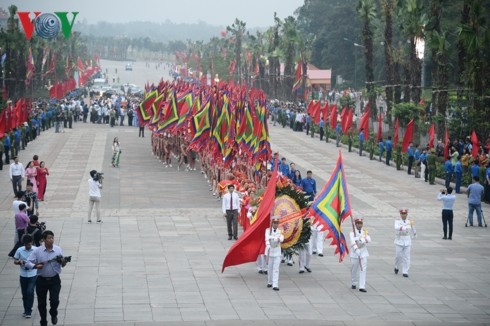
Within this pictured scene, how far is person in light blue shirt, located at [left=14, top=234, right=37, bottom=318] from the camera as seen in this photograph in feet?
55.7

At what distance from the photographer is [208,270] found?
21234 millimetres

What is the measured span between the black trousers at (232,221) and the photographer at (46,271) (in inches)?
312

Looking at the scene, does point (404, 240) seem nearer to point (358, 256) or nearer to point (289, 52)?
point (358, 256)

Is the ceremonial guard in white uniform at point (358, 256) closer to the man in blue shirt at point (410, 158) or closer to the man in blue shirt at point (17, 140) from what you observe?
the man in blue shirt at point (410, 158)

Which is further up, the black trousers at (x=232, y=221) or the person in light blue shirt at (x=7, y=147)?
the black trousers at (x=232, y=221)

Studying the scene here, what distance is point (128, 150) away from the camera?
158 feet

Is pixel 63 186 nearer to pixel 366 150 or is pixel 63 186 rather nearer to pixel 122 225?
pixel 122 225

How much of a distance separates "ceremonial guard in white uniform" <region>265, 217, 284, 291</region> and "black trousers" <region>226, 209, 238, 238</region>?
439 cm

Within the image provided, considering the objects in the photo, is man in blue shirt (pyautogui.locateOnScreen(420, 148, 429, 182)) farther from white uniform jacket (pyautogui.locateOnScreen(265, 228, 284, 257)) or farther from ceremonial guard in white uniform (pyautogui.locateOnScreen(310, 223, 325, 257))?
white uniform jacket (pyautogui.locateOnScreen(265, 228, 284, 257))

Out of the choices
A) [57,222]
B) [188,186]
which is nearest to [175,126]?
[188,186]

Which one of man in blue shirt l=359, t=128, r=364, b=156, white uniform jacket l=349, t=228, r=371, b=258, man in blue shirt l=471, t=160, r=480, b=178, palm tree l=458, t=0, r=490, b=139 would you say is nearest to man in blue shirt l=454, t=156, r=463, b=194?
man in blue shirt l=471, t=160, r=480, b=178

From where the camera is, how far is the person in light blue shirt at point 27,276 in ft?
55.7

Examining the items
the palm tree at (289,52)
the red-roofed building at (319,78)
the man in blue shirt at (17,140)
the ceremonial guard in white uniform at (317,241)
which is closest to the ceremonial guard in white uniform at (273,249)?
the ceremonial guard in white uniform at (317,241)

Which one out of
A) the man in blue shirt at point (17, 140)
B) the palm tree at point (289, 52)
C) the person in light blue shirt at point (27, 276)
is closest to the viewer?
the person in light blue shirt at point (27, 276)
